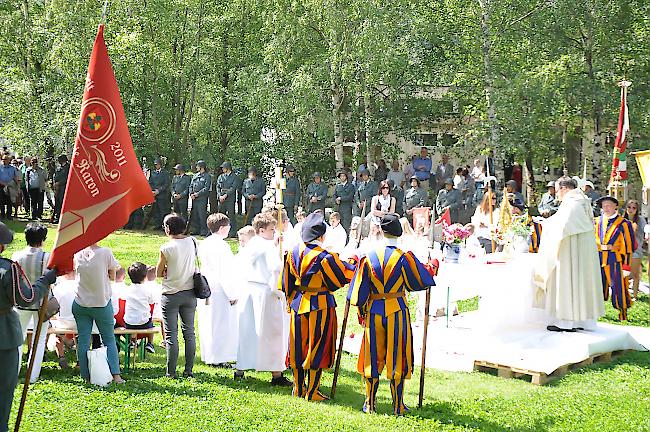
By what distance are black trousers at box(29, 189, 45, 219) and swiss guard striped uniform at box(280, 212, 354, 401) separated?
17.2 m

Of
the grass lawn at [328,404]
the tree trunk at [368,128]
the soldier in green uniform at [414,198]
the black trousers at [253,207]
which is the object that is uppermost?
the tree trunk at [368,128]

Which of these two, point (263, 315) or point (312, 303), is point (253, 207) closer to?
point (263, 315)

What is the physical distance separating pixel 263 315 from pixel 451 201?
41.2ft

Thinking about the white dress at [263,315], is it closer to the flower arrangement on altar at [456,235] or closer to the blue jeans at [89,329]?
the blue jeans at [89,329]

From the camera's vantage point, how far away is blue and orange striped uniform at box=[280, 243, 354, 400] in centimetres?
782

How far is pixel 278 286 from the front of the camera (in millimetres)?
8258

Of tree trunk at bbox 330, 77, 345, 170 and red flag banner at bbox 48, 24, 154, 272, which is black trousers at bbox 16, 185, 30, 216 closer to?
tree trunk at bbox 330, 77, 345, 170

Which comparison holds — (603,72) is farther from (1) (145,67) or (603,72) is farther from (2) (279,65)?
(1) (145,67)

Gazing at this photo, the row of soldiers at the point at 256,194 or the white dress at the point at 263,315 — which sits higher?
the row of soldiers at the point at 256,194

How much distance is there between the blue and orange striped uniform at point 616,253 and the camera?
1256cm

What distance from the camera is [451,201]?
67.1ft

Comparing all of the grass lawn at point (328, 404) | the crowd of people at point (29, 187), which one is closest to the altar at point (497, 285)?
the grass lawn at point (328, 404)

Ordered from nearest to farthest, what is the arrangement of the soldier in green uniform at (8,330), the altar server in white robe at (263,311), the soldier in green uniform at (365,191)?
the soldier in green uniform at (8,330)
the altar server in white robe at (263,311)
the soldier in green uniform at (365,191)

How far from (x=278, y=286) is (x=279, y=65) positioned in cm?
1599
